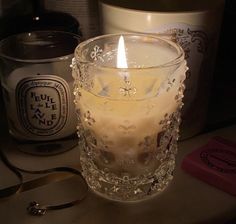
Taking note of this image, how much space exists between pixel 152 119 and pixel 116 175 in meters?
0.05

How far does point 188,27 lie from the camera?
15.7 inches

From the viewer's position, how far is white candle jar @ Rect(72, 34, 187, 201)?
347 millimetres

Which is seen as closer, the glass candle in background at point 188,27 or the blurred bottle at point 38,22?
the glass candle in background at point 188,27

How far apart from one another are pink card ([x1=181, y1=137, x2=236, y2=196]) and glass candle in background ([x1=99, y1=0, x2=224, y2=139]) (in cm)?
4

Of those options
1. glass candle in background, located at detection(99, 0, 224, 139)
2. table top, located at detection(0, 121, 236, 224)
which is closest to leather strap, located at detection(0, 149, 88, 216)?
table top, located at detection(0, 121, 236, 224)

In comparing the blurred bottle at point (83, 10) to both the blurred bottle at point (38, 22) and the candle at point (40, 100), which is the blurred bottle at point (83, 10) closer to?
the blurred bottle at point (38, 22)

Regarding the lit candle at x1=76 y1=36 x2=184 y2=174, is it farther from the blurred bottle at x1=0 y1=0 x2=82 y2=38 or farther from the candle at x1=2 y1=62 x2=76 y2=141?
the blurred bottle at x1=0 y1=0 x2=82 y2=38

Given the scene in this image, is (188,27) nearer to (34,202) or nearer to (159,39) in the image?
(159,39)

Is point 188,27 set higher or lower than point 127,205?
higher

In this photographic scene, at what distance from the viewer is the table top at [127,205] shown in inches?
14.3

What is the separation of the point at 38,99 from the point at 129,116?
0.33 feet

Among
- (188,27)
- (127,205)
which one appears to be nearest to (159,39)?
(188,27)

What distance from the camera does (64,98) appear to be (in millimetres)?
414

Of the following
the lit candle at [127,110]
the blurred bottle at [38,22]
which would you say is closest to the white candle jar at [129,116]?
the lit candle at [127,110]
